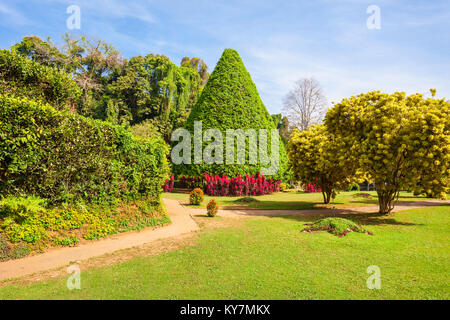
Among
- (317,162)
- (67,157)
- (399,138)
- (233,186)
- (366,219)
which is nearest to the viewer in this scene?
(67,157)

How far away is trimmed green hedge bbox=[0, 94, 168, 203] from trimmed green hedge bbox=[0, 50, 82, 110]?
1.13m

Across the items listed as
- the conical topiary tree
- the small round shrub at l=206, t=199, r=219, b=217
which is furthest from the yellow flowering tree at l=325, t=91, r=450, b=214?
the conical topiary tree

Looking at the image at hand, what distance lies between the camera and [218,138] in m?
19.9

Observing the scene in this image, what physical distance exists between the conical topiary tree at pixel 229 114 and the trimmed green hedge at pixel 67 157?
1043 centimetres

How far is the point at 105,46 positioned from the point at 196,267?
146ft

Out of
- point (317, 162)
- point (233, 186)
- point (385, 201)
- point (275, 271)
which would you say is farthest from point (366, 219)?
point (233, 186)

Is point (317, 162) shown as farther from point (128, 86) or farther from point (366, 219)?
point (128, 86)

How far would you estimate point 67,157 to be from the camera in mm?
7109

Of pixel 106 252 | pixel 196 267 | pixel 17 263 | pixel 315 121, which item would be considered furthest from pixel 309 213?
pixel 315 121

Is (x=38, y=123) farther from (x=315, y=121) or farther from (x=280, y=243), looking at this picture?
(x=315, y=121)

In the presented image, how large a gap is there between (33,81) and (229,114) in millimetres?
13385

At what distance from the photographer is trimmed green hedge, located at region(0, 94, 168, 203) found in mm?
6168

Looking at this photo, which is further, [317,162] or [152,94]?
[152,94]
